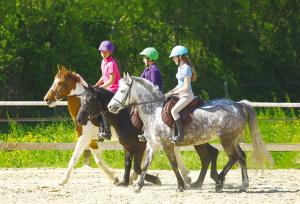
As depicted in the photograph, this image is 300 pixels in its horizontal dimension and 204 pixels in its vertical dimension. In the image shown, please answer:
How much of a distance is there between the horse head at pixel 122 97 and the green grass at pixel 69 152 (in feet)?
14.1

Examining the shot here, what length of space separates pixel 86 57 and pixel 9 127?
472cm

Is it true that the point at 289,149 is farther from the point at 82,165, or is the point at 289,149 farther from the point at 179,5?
the point at 179,5

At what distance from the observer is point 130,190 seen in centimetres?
1327

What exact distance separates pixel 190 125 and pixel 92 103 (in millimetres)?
1427

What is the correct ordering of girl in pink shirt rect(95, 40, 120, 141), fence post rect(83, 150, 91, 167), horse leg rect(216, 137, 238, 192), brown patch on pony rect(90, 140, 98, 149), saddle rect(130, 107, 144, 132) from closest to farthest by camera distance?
1. horse leg rect(216, 137, 238, 192)
2. saddle rect(130, 107, 144, 132)
3. girl in pink shirt rect(95, 40, 120, 141)
4. brown patch on pony rect(90, 140, 98, 149)
5. fence post rect(83, 150, 91, 167)

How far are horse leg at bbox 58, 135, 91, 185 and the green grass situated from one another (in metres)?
3.65

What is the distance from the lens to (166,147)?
13086 millimetres

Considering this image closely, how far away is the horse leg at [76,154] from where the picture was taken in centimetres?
1369

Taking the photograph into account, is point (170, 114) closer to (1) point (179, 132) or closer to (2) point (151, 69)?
(1) point (179, 132)

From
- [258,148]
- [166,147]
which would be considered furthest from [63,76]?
[258,148]

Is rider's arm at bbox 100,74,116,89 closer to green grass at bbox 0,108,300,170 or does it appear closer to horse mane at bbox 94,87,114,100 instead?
horse mane at bbox 94,87,114,100

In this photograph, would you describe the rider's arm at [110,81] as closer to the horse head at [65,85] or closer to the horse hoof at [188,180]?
the horse head at [65,85]

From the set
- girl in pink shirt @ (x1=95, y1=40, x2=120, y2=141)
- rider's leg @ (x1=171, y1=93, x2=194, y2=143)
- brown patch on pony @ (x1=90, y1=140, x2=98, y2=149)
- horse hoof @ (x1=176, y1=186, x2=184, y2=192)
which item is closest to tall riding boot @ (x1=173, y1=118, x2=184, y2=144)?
rider's leg @ (x1=171, y1=93, x2=194, y2=143)

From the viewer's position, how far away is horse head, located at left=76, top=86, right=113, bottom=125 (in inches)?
538
